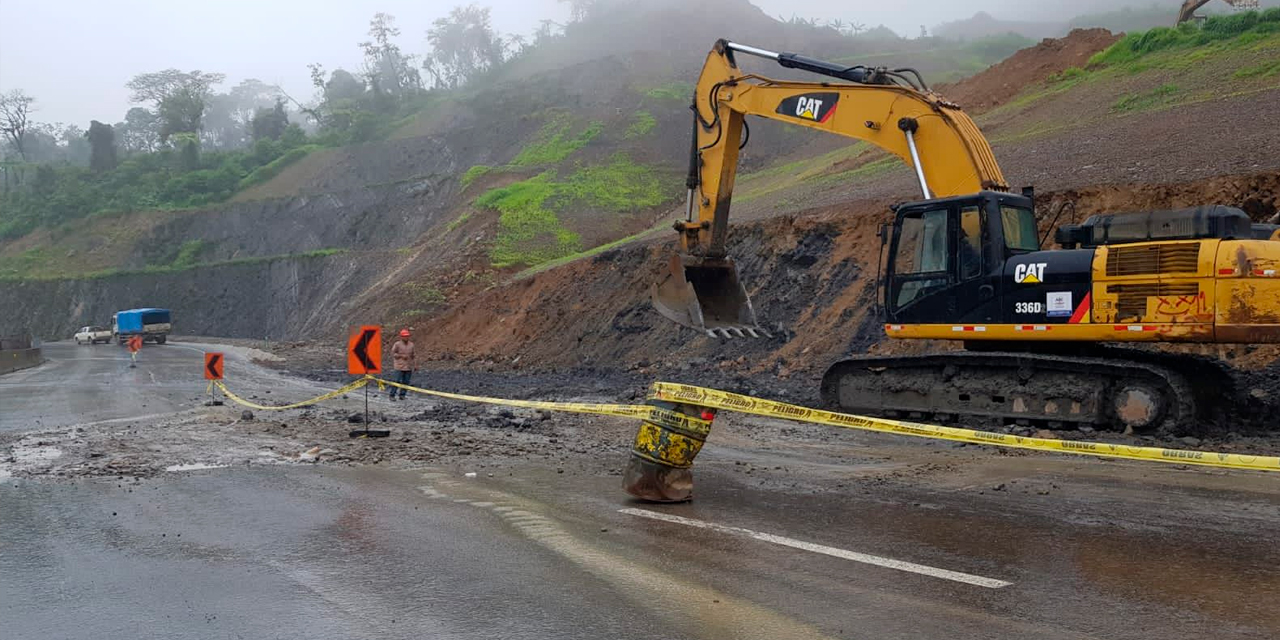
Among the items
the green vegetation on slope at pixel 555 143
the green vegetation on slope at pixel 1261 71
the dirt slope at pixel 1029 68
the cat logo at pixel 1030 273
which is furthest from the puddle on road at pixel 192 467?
the green vegetation on slope at pixel 555 143

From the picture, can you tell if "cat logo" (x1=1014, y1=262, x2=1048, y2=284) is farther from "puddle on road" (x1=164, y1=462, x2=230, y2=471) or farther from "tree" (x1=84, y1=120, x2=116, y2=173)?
"tree" (x1=84, y1=120, x2=116, y2=173)

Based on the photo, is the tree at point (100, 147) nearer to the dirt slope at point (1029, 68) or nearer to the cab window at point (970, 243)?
the dirt slope at point (1029, 68)

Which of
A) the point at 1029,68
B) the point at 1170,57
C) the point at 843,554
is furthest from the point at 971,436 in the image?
the point at 1029,68

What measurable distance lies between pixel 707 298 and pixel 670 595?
13.6 m

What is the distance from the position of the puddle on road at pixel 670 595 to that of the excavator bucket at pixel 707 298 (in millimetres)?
10999

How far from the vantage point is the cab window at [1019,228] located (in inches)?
463

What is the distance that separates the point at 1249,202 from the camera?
1482 cm

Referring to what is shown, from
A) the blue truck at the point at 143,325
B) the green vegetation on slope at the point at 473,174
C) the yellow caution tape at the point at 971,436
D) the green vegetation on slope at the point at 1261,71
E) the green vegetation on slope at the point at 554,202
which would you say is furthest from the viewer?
the blue truck at the point at 143,325

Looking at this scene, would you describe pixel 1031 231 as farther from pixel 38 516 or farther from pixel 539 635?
pixel 38 516

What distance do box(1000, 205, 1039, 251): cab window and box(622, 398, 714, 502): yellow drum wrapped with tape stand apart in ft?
19.1

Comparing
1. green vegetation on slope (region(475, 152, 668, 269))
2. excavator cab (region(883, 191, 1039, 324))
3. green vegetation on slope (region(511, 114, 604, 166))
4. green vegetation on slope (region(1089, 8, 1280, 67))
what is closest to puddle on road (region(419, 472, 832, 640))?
excavator cab (region(883, 191, 1039, 324))

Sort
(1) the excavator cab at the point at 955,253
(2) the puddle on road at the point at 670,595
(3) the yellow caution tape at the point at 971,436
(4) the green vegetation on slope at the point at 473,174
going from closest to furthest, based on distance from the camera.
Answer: (2) the puddle on road at the point at 670,595
(3) the yellow caution tape at the point at 971,436
(1) the excavator cab at the point at 955,253
(4) the green vegetation on slope at the point at 473,174

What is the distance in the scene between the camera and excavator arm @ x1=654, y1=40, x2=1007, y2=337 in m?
12.9

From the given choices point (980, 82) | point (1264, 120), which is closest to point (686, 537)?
point (1264, 120)
